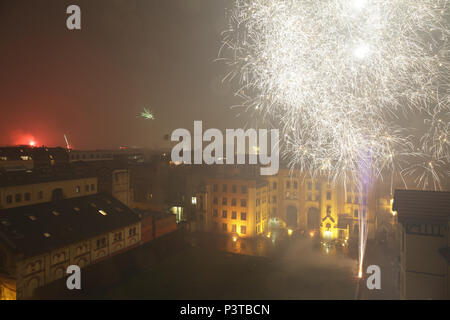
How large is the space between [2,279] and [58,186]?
10.6 m

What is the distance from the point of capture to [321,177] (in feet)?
141

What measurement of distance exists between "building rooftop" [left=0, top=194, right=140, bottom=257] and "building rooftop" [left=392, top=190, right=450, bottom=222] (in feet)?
72.0

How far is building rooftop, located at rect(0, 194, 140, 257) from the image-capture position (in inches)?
738

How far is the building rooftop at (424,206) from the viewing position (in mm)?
15453

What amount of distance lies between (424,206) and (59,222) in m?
25.1

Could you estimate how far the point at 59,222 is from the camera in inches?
873

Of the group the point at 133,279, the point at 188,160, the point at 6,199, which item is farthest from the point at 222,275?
the point at 188,160

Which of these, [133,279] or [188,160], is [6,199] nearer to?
[133,279]

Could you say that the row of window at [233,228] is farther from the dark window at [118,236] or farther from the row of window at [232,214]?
the dark window at [118,236]

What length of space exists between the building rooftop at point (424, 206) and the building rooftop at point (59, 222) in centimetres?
2195

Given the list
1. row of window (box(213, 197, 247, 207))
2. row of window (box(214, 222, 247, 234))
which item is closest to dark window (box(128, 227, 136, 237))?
row of window (box(214, 222, 247, 234))

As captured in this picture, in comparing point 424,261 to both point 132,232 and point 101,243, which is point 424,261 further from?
point 132,232

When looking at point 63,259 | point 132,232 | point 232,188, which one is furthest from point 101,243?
point 232,188

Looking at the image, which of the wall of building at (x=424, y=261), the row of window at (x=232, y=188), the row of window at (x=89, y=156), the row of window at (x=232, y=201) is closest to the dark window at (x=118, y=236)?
the row of window at (x=232, y=201)
